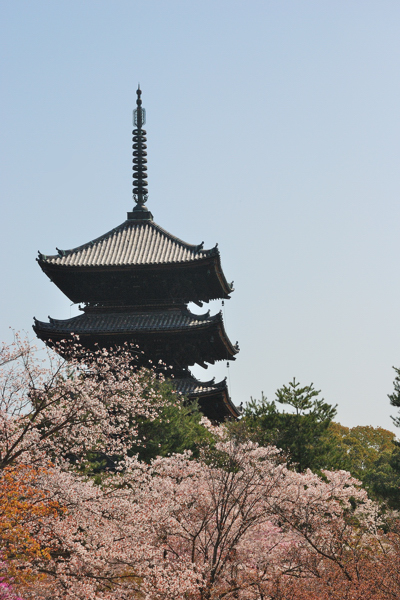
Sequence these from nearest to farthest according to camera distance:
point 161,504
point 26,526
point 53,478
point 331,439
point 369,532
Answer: point 26,526 < point 53,478 < point 161,504 < point 369,532 < point 331,439

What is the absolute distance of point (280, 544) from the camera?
18.7 meters

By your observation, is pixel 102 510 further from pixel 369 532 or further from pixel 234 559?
pixel 369 532

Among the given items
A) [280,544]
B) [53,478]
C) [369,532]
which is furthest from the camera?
[369,532]

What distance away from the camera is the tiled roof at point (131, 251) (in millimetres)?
31141

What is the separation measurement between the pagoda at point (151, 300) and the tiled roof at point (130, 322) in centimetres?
4

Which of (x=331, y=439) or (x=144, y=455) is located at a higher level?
(x=331, y=439)

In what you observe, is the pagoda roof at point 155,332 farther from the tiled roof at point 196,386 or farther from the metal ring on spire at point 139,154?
the metal ring on spire at point 139,154

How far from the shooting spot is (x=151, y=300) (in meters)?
Result: 31.5

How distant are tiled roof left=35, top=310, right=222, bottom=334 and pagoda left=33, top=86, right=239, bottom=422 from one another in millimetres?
42

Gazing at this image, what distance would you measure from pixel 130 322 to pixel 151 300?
172 centimetres

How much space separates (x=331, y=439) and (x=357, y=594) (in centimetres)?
1721

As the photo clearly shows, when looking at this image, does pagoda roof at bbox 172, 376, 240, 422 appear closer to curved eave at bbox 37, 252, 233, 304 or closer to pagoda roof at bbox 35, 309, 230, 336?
pagoda roof at bbox 35, 309, 230, 336

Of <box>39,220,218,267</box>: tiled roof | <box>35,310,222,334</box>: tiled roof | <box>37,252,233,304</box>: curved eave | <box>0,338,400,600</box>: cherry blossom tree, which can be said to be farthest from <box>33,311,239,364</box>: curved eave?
<box>0,338,400,600</box>: cherry blossom tree

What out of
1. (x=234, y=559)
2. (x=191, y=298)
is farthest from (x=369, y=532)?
(x=191, y=298)
